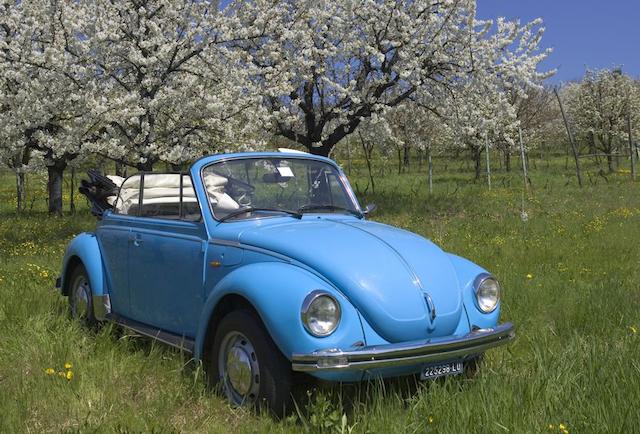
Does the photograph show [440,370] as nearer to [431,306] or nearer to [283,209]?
[431,306]

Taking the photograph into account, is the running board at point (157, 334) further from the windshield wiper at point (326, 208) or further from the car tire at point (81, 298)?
the windshield wiper at point (326, 208)

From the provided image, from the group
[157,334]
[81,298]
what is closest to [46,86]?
[81,298]

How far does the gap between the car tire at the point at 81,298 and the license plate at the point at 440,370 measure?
321cm

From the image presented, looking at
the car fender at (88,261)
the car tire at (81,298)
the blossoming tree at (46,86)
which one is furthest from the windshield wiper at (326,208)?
the blossoming tree at (46,86)

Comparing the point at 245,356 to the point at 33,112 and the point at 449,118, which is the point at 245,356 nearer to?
the point at 33,112

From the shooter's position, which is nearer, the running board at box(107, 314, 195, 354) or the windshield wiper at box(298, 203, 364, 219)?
the running board at box(107, 314, 195, 354)

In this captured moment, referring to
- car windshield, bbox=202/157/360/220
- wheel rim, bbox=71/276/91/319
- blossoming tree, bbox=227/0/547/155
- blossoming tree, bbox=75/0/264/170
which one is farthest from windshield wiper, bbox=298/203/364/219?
blossoming tree, bbox=227/0/547/155

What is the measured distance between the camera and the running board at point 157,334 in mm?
4324

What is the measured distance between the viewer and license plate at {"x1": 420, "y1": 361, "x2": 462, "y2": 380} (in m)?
3.61

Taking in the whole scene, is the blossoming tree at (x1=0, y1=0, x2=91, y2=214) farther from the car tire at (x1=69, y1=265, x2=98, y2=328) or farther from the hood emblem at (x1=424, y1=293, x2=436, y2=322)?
the hood emblem at (x1=424, y1=293, x2=436, y2=322)

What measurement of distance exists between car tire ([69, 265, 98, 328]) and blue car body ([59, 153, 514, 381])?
79cm

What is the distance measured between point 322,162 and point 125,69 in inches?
367

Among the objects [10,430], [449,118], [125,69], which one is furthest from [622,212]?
[10,430]

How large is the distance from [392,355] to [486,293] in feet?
3.51
